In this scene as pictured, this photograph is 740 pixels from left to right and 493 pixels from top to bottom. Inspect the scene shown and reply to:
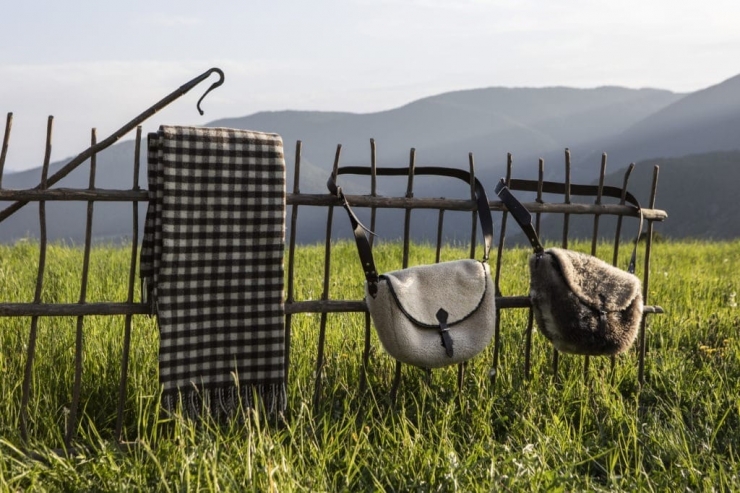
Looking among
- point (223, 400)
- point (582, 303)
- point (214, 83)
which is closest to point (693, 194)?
point (582, 303)

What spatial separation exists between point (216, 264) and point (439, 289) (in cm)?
102

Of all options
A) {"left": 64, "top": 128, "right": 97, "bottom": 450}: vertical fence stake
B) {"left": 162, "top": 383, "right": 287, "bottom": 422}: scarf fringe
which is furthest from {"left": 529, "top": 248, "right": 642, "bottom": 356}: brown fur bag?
{"left": 64, "top": 128, "right": 97, "bottom": 450}: vertical fence stake

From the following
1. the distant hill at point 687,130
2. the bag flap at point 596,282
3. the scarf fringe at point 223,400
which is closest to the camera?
the scarf fringe at point 223,400

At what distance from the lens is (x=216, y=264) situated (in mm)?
3100

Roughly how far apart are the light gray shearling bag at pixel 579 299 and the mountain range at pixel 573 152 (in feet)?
164

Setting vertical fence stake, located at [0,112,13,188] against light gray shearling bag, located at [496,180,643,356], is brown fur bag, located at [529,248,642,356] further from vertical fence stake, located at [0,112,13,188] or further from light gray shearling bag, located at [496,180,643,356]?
vertical fence stake, located at [0,112,13,188]

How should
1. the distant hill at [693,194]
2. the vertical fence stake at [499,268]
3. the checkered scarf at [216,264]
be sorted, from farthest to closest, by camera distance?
the distant hill at [693,194]
the vertical fence stake at [499,268]
the checkered scarf at [216,264]

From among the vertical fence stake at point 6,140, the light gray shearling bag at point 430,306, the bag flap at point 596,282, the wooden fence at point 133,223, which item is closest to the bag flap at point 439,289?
the light gray shearling bag at point 430,306

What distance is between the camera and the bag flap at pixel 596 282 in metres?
3.37

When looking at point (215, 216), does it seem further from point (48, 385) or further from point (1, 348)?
point (1, 348)

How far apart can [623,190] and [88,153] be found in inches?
109

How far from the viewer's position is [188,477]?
7.56 ft

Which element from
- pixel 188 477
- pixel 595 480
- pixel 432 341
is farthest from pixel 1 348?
pixel 595 480

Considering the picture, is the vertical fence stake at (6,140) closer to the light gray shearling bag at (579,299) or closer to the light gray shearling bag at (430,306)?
the light gray shearling bag at (430,306)
